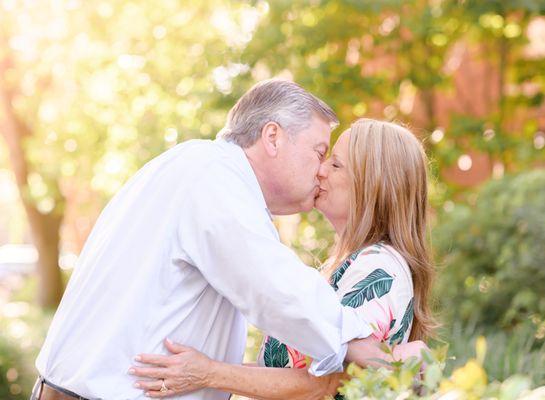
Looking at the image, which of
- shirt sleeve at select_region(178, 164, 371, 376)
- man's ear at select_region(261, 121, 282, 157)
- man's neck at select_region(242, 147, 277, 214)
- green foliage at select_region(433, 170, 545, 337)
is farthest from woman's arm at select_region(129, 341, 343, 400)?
green foliage at select_region(433, 170, 545, 337)

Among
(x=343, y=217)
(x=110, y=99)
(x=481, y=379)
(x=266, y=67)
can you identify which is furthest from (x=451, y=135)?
(x=481, y=379)

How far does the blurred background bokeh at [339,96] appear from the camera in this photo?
7.85 metres

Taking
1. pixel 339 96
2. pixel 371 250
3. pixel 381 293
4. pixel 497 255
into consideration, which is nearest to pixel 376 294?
pixel 381 293

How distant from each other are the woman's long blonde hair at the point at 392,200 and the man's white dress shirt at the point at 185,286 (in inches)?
20.8

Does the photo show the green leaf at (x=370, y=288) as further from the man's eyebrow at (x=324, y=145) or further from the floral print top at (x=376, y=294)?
the man's eyebrow at (x=324, y=145)

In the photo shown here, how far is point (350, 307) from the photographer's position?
3189mm

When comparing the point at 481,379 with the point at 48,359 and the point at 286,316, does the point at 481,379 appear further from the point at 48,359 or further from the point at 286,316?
the point at 48,359

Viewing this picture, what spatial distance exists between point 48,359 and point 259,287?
31.2 inches

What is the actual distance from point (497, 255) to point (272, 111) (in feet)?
16.9

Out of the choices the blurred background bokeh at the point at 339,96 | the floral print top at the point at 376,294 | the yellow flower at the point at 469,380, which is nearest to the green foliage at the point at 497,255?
the blurred background bokeh at the point at 339,96

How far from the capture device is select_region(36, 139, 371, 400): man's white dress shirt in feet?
9.43

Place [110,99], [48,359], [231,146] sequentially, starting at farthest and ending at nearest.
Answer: [110,99], [231,146], [48,359]

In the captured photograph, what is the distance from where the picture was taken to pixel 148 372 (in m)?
2.94

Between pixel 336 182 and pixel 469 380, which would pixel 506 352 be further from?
pixel 469 380
